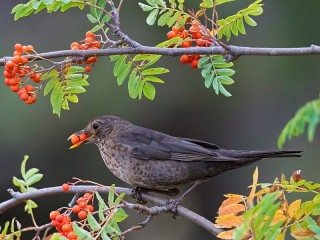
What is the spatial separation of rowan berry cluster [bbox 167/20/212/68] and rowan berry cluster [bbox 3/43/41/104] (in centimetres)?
58

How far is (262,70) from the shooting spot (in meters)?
9.70

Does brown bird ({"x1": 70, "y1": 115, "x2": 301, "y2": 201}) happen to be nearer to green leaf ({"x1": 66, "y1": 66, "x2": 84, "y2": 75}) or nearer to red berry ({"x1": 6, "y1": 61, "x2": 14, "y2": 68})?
green leaf ({"x1": 66, "y1": 66, "x2": 84, "y2": 75})

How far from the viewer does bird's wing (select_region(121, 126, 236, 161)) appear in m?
3.96

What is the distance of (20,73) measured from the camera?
9.86 feet

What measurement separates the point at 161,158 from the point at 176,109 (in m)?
5.79

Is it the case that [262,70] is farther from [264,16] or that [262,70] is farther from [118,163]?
[118,163]

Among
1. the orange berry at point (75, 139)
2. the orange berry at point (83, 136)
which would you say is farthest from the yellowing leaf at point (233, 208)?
the orange berry at point (83, 136)

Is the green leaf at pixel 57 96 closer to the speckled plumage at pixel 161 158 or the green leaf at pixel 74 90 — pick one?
the green leaf at pixel 74 90

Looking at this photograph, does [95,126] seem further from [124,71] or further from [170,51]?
[170,51]

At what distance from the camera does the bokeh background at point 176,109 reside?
8977 mm

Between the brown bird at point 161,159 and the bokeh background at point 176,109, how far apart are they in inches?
174

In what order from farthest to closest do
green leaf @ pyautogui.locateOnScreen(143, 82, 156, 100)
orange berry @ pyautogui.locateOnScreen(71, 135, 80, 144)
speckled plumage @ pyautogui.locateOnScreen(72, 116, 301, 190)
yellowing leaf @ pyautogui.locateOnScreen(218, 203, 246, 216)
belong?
orange berry @ pyautogui.locateOnScreen(71, 135, 80, 144) < speckled plumage @ pyautogui.locateOnScreen(72, 116, 301, 190) < green leaf @ pyautogui.locateOnScreen(143, 82, 156, 100) < yellowing leaf @ pyautogui.locateOnScreen(218, 203, 246, 216)

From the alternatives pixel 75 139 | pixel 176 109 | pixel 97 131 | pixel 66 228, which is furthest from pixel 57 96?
pixel 176 109

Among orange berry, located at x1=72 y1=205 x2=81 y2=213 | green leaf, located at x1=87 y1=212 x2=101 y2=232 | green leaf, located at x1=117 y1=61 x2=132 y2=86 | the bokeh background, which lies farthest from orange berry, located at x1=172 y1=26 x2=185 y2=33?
the bokeh background
